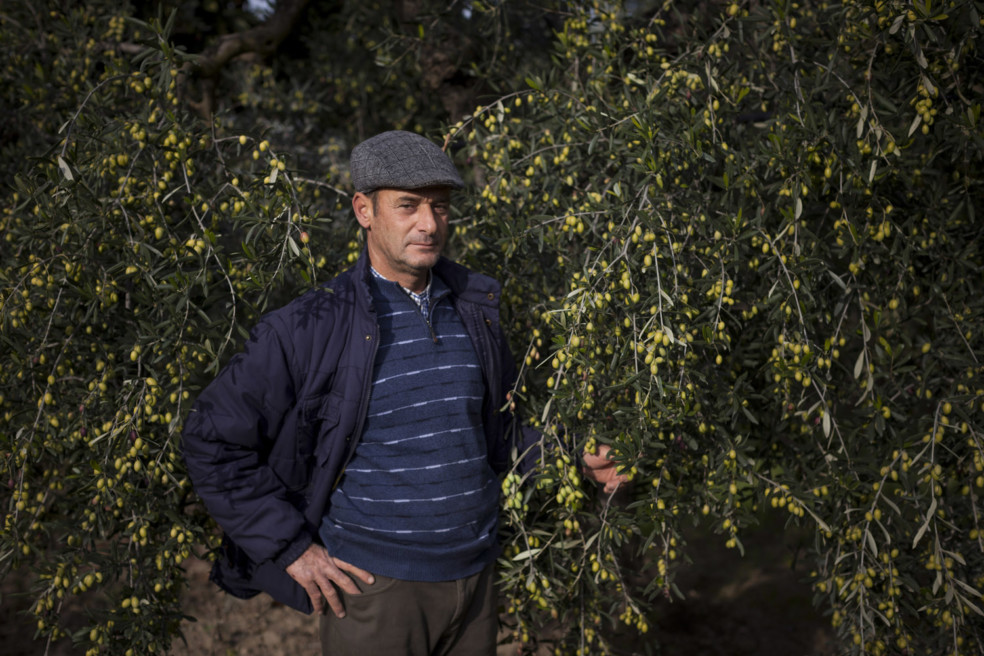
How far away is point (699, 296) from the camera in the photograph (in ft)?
8.84

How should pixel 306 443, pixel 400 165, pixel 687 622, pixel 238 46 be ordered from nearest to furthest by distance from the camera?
pixel 400 165 → pixel 306 443 → pixel 238 46 → pixel 687 622

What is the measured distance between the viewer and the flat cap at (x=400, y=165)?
2.31 metres

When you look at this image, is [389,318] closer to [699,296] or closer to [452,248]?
[699,296]

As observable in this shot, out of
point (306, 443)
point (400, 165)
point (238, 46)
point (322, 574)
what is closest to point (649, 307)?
point (400, 165)

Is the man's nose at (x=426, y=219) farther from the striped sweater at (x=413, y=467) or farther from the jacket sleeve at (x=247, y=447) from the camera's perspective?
the jacket sleeve at (x=247, y=447)

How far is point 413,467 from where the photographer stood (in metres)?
2.39

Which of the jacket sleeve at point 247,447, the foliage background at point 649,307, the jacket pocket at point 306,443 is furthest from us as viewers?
the foliage background at point 649,307

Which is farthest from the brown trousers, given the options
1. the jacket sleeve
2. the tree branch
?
the tree branch

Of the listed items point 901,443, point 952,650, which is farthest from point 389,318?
point 952,650

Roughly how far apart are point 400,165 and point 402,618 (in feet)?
4.57

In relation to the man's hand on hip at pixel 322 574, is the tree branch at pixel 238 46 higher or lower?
higher

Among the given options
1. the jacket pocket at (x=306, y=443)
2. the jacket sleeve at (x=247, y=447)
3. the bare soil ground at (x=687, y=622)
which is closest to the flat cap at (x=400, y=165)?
the jacket sleeve at (x=247, y=447)

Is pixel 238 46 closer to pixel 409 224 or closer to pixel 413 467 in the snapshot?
pixel 409 224

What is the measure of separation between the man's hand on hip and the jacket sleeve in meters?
0.04
